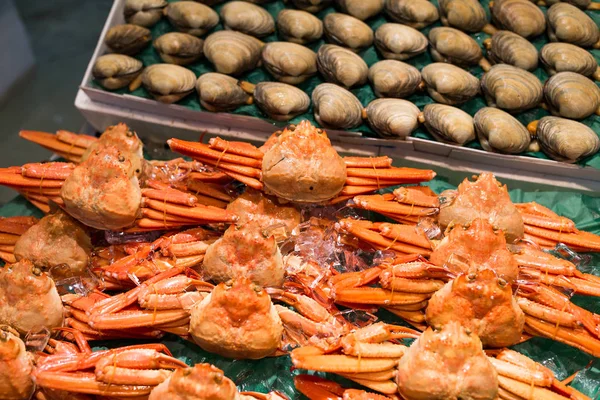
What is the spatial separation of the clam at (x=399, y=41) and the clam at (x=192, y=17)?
0.90 m

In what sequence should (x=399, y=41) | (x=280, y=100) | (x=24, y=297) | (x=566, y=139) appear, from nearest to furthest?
(x=24, y=297) < (x=566, y=139) < (x=280, y=100) < (x=399, y=41)

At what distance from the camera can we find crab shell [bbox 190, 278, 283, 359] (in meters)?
1.77

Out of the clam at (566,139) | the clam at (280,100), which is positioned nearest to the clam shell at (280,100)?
the clam at (280,100)

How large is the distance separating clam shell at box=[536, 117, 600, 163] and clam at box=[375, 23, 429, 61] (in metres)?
0.73

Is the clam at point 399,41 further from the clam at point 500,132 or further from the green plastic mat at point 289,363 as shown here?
the green plastic mat at point 289,363

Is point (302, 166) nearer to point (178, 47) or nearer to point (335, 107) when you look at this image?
point (335, 107)

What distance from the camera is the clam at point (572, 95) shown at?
2639mm

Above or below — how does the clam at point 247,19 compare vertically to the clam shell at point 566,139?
above

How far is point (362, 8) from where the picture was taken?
2.96 m

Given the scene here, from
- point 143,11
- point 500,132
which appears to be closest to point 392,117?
point 500,132

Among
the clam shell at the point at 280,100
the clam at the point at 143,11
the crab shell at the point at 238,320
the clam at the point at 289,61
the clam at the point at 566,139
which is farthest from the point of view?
the clam at the point at 143,11

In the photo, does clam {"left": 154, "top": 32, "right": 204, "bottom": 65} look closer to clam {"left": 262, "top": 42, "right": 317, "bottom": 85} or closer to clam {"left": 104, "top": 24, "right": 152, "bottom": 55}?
clam {"left": 104, "top": 24, "right": 152, "bottom": 55}

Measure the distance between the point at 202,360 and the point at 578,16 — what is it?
2593mm

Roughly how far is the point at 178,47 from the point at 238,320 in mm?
1634
